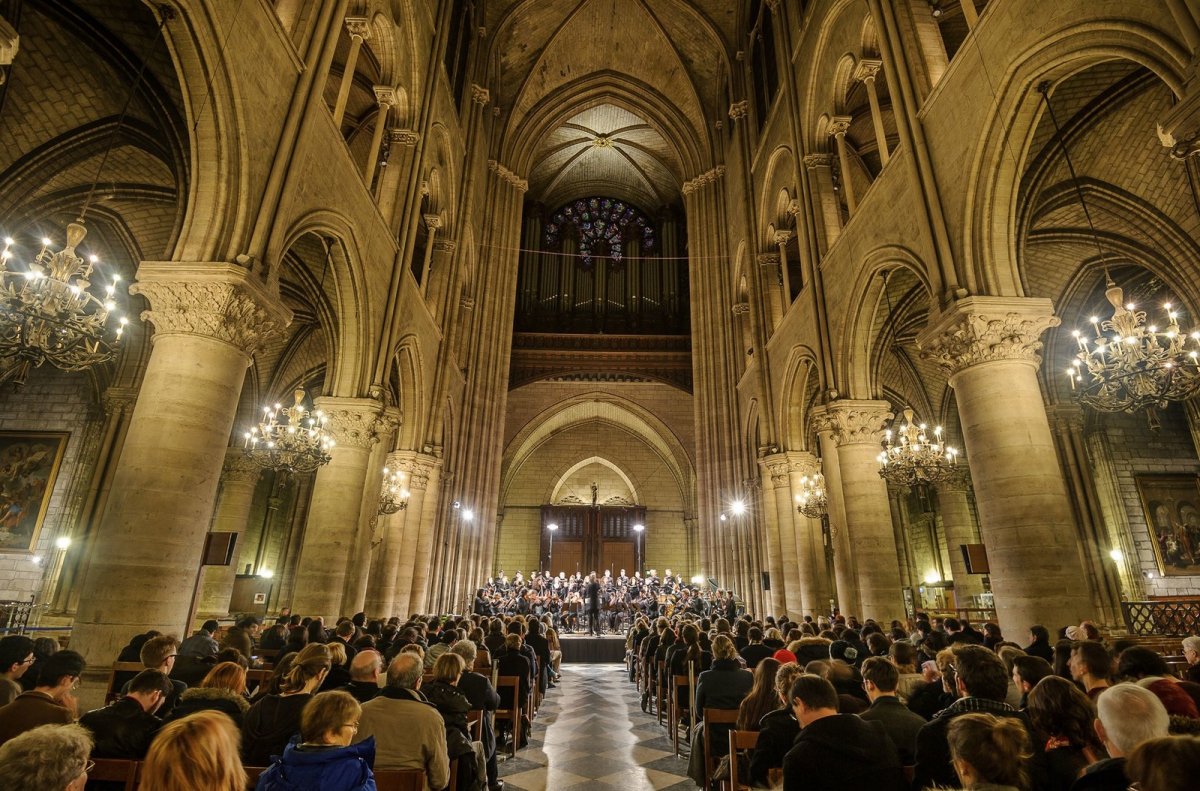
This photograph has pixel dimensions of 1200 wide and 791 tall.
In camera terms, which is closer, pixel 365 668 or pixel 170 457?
pixel 365 668

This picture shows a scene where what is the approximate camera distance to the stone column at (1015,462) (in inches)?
217

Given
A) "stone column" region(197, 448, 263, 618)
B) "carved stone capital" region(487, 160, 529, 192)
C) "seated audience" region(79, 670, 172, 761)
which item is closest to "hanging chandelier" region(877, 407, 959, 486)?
"seated audience" region(79, 670, 172, 761)

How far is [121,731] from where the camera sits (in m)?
2.46

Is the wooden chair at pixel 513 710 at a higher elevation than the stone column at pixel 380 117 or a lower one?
lower

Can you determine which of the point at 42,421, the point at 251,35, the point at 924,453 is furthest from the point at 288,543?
the point at 924,453

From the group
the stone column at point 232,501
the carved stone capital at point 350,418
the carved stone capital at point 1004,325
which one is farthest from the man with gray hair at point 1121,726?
the stone column at point 232,501

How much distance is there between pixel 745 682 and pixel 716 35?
20215 mm

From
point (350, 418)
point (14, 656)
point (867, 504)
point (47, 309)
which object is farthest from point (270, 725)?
point (867, 504)

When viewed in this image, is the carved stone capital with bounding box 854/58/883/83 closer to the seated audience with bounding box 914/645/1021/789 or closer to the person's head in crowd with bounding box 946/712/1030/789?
Result: the seated audience with bounding box 914/645/1021/789

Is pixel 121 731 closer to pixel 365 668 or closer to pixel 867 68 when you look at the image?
pixel 365 668

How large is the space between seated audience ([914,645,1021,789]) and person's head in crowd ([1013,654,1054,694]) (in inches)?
16.2

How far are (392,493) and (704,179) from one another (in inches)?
596

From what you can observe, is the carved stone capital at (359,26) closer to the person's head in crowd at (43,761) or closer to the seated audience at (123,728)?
the seated audience at (123,728)

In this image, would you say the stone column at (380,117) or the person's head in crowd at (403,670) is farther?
the stone column at (380,117)
